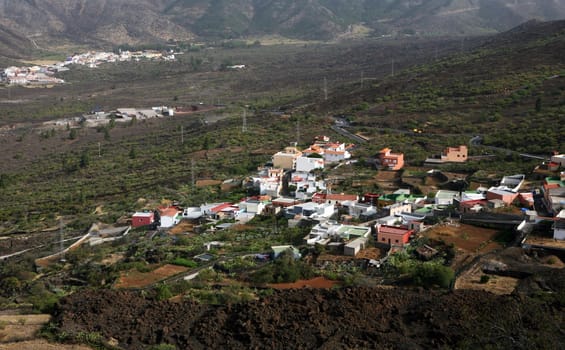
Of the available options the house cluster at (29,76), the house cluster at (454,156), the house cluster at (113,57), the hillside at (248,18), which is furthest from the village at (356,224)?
the hillside at (248,18)

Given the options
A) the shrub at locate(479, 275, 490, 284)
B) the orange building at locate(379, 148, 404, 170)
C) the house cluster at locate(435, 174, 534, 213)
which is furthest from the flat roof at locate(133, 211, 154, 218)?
the shrub at locate(479, 275, 490, 284)

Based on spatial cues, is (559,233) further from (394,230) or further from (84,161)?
(84,161)

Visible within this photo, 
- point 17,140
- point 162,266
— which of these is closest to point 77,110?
point 17,140

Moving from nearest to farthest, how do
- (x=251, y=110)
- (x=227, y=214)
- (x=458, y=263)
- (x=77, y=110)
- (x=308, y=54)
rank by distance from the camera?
(x=458, y=263) → (x=227, y=214) → (x=251, y=110) → (x=77, y=110) → (x=308, y=54)

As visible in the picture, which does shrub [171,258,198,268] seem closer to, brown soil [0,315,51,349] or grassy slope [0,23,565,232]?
brown soil [0,315,51,349]

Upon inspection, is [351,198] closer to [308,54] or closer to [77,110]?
[77,110]

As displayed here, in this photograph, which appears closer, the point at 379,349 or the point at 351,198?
the point at 379,349

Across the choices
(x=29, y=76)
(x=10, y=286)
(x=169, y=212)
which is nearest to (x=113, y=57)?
(x=29, y=76)
